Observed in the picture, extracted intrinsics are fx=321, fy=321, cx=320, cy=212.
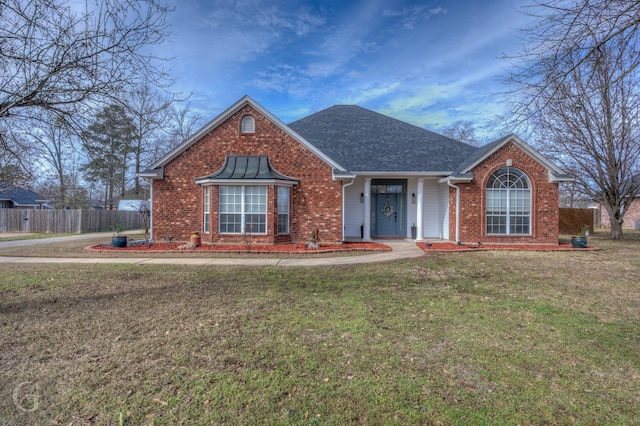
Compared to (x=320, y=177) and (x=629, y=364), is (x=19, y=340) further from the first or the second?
(x=320, y=177)

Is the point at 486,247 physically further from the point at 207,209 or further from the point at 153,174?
the point at 153,174

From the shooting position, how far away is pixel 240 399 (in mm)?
2740

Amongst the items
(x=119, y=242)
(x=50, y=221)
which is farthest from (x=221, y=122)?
(x=50, y=221)

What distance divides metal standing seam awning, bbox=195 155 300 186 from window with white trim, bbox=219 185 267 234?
0.38 metres

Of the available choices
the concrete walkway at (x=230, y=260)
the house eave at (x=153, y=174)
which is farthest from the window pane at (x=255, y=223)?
the house eave at (x=153, y=174)

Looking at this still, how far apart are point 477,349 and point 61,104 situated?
6.66 m

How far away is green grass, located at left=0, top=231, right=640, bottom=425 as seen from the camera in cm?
263

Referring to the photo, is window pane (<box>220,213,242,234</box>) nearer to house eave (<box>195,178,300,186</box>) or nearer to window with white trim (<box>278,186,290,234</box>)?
house eave (<box>195,178,300,186</box>)

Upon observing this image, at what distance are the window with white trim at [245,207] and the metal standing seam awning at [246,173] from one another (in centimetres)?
38

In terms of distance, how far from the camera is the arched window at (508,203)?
13.7 metres

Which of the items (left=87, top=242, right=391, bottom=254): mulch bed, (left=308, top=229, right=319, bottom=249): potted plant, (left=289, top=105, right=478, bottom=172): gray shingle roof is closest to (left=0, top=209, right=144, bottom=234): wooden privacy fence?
(left=87, top=242, right=391, bottom=254): mulch bed

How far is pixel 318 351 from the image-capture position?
12.0ft

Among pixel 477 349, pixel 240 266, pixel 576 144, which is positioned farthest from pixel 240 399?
pixel 576 144

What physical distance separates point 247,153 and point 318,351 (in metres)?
11.1
